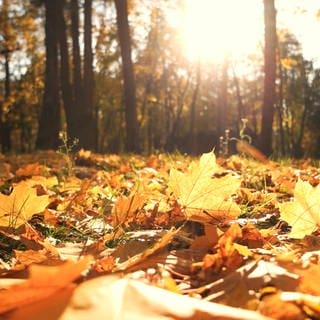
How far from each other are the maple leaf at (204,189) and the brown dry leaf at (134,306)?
2.15ft

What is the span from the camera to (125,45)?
12164 millimetres

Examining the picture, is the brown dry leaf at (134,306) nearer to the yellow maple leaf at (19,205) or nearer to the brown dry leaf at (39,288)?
the brown dry leaf at (39,288)

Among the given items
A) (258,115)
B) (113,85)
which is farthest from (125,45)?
(258,115)

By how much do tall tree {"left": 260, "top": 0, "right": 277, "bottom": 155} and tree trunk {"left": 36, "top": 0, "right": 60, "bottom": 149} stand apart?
22.5 ft

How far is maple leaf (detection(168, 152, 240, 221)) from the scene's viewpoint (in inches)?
51.6

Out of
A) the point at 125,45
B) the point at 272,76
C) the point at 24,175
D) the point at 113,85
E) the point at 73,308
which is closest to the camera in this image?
the point at 73,308

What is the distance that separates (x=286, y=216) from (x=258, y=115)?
1638 inches

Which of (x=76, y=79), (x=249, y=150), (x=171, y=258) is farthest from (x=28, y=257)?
(x=76, y=79)

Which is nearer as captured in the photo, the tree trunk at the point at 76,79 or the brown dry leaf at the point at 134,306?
the brown dry leaf at the point at 134,306

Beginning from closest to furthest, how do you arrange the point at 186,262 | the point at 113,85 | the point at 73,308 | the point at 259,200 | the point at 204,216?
the point at 73,308 → the point at 186,262 → the point at 204,216 → the point at 259,200 → the point at 113,85

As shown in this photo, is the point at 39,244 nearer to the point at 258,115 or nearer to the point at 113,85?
the point at 113,85

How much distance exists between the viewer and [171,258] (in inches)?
43.0

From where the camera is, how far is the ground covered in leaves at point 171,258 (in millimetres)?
663

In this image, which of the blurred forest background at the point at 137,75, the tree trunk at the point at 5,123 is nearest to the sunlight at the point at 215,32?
the blurred forest background at the point at 137,75
